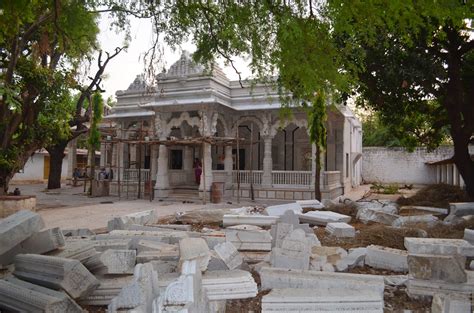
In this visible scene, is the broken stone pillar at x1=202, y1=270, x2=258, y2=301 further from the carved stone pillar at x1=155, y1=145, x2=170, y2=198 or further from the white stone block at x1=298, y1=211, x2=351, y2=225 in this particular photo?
the carved stone pillar at x1=155, y1=145, x2=170, y2=198

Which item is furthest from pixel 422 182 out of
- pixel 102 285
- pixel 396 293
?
pixel 102 285

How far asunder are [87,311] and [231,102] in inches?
590

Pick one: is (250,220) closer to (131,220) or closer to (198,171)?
(131,220)

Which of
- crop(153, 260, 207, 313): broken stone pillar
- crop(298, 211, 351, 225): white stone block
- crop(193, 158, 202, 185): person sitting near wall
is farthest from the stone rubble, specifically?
crop(193, 158, 202, 185): person sitting near wall

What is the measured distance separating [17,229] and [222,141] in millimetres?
11692

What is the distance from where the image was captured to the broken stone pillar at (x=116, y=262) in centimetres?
444

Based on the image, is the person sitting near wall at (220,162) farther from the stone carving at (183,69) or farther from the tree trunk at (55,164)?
the tree trunk at (55,164)

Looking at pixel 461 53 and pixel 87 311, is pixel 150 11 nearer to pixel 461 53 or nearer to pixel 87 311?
pixel 87 311

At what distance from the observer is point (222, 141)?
15.9 meters

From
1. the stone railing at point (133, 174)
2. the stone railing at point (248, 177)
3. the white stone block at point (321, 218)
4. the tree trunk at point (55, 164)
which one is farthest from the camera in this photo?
the tree trunk at point (55, 164)

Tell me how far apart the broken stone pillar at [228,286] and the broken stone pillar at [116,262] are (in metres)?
1.08

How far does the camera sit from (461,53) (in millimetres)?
11758

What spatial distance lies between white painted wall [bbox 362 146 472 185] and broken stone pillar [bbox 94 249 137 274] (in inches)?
1238

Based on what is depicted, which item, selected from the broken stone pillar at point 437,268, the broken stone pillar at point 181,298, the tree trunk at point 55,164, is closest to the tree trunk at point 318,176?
the broken stone pillar at point 437,268
